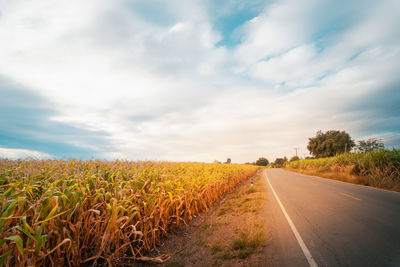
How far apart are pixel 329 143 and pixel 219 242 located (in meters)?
70.5

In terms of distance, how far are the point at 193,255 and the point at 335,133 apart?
252 feet

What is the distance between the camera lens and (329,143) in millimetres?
60094

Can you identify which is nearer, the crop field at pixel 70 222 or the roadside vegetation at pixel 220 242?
the crop field at pixel 70 222

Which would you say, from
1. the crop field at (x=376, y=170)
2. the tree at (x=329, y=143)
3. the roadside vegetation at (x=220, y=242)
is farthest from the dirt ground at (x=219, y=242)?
the tree at (x=329, y=143)

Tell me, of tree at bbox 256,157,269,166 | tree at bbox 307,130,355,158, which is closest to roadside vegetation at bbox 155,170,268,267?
tree at bbox 307,130,355,158

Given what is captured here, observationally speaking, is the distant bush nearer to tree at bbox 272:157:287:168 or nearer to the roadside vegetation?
tree at bbox 272:157:287:168

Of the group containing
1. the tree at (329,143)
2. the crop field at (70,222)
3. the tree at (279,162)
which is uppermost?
the tree at (329,143)

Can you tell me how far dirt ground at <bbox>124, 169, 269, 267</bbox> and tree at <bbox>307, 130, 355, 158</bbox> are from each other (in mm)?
67172

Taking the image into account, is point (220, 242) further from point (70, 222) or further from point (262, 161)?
point (262, 161)

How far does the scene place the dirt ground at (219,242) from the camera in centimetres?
328

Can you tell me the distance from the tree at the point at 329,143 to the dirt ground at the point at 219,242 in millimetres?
67172

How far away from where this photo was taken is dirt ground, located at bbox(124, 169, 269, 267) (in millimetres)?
3275

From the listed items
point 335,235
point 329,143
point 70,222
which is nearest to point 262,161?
point 329,143

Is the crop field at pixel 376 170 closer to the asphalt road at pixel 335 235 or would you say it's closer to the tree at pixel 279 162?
the asphalt road at pixel 335 235
